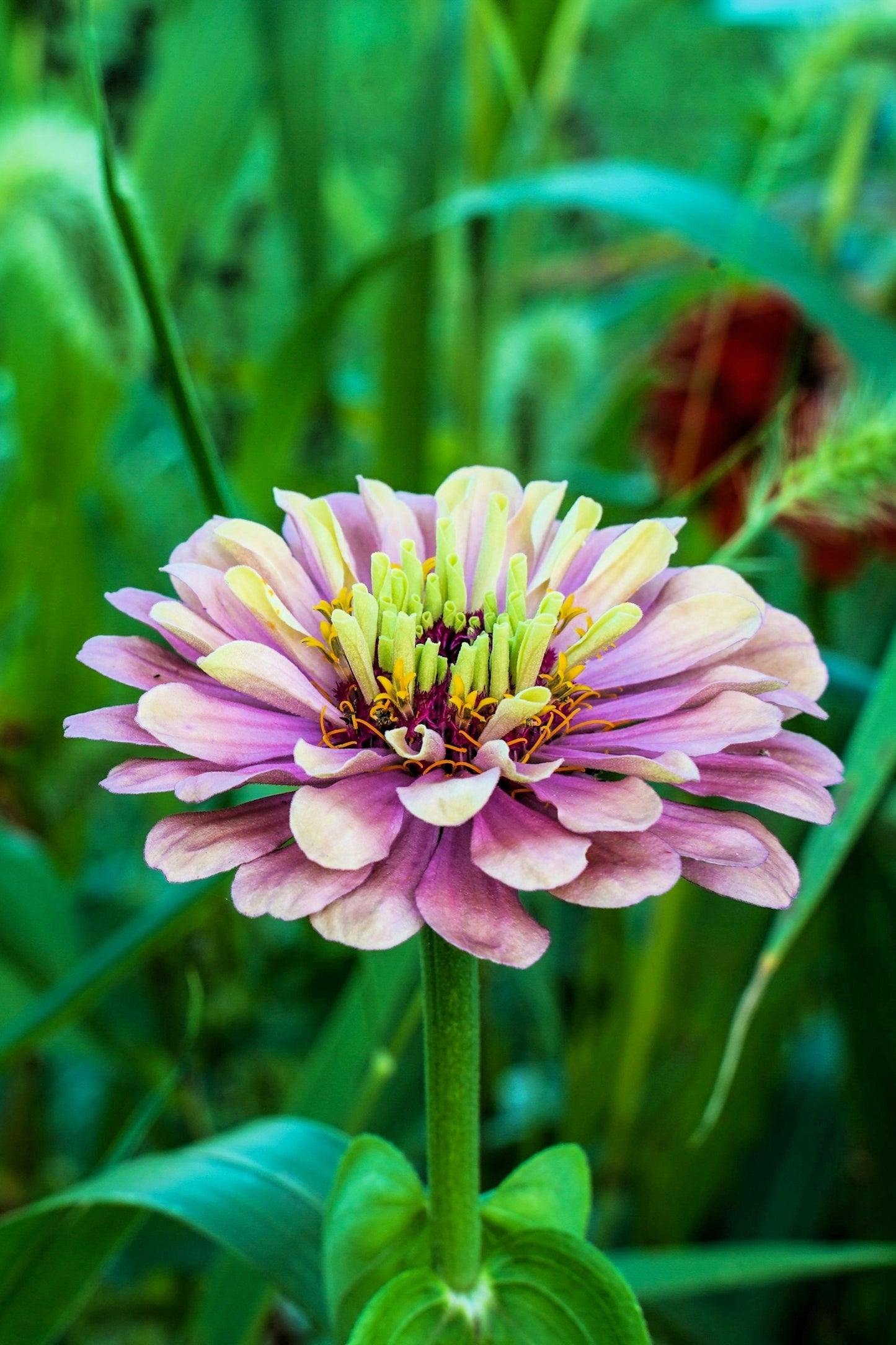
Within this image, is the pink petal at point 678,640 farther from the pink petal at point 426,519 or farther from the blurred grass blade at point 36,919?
the blurred grass blade at point 36,919

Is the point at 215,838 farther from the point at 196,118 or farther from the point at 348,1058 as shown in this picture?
the point at 196,118

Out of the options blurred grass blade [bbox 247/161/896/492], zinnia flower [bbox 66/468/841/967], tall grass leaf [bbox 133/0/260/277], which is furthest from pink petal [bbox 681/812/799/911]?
tall grass leaf [bbox 133/0/260/277]

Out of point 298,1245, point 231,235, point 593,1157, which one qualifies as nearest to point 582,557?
point 298,1245

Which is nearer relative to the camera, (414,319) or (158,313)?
(158,313)

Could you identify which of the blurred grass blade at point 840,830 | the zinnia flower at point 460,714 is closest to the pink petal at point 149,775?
the zinnia flower at point 460,714

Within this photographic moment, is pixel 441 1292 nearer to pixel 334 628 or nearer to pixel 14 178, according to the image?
pixel 334 628

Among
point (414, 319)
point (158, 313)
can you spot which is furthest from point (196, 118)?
point (158, 313)
